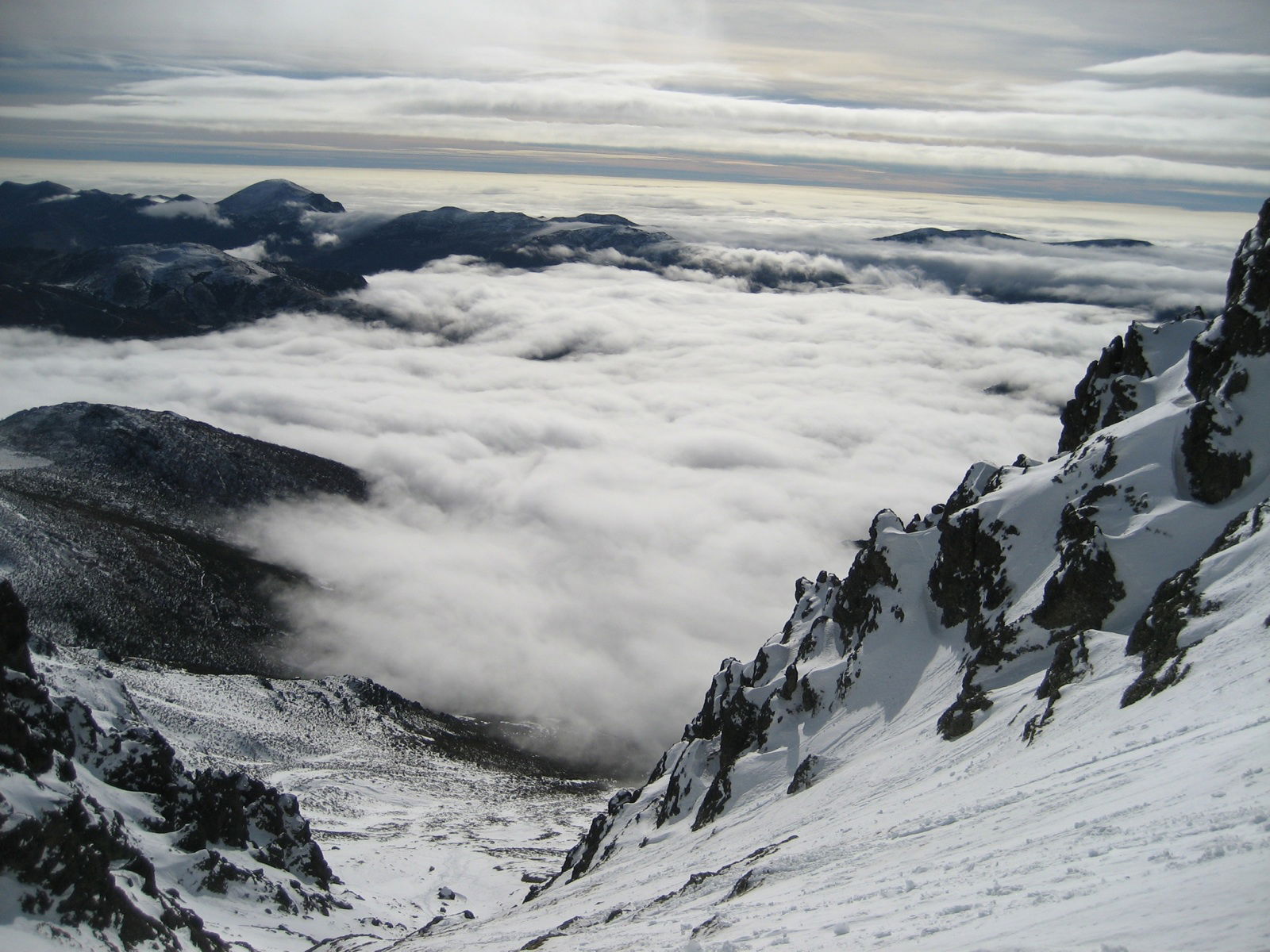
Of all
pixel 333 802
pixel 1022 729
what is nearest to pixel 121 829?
pixel 1022 729

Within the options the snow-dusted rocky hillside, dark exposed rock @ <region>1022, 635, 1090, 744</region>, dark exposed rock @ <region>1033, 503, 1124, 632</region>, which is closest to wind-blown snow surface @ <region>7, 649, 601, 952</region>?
the snow-dusted rocky hillside

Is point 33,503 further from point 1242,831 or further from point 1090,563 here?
point 1242,831

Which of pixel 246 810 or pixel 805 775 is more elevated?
pixel 805 775

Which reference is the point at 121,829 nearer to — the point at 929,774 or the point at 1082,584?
the point at 929,774

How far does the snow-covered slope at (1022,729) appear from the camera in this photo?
67.7 feet

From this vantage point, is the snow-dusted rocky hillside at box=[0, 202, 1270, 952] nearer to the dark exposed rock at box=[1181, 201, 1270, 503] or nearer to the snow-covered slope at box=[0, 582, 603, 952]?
the dark exposed rock at box=[1181, 201, 1270, 503]

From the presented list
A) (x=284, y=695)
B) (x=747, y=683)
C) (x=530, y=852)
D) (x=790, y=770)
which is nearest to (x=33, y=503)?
(x=284, y=695)

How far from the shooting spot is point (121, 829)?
49219mm

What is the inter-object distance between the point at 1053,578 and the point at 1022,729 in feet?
44.2

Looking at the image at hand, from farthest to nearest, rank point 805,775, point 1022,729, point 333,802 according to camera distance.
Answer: point 333,802, point 805,775, point 1022,729

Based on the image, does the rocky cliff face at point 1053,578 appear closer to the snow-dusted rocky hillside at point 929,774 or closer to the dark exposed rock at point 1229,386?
A: the dark exposed rock at point 1229,386

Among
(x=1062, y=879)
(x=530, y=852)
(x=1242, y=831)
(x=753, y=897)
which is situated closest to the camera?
(x=1242, y=831)

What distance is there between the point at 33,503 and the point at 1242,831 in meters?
228

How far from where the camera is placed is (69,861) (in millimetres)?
39906
